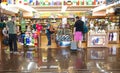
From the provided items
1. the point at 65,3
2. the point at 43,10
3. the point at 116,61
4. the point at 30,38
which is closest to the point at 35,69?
the point at 116,61

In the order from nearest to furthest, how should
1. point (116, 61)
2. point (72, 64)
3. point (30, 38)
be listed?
1. point (72, 64)
2. point (116, 61)
3. point (30, 38)

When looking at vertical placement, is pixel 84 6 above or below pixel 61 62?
above

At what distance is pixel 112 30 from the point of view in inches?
505

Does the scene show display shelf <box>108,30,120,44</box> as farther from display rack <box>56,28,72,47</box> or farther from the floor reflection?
the floor reflection

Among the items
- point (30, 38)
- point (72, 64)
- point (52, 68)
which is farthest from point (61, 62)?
point (30, 38)

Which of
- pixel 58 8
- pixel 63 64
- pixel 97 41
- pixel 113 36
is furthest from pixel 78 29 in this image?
pixel 58 8

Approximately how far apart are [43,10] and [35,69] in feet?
53.3

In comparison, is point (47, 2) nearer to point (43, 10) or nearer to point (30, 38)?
point (43, 10)

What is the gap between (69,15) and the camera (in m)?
22.4

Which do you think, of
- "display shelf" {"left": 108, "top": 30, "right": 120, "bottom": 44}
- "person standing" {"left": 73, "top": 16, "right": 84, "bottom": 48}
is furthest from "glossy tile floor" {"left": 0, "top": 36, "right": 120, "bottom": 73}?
"display shelf" {"left": 108, "top": 30, "right": 120, "bottom": 44}

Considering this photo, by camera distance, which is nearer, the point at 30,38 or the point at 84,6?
the point at 30,38


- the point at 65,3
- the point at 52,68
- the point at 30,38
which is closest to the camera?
the point at 52,68

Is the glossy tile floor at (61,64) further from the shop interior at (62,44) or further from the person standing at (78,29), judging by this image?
the person standing at (78,29)

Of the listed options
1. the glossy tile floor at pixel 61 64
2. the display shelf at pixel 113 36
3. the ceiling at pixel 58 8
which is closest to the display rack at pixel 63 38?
the display shelf at pixel 113 36
